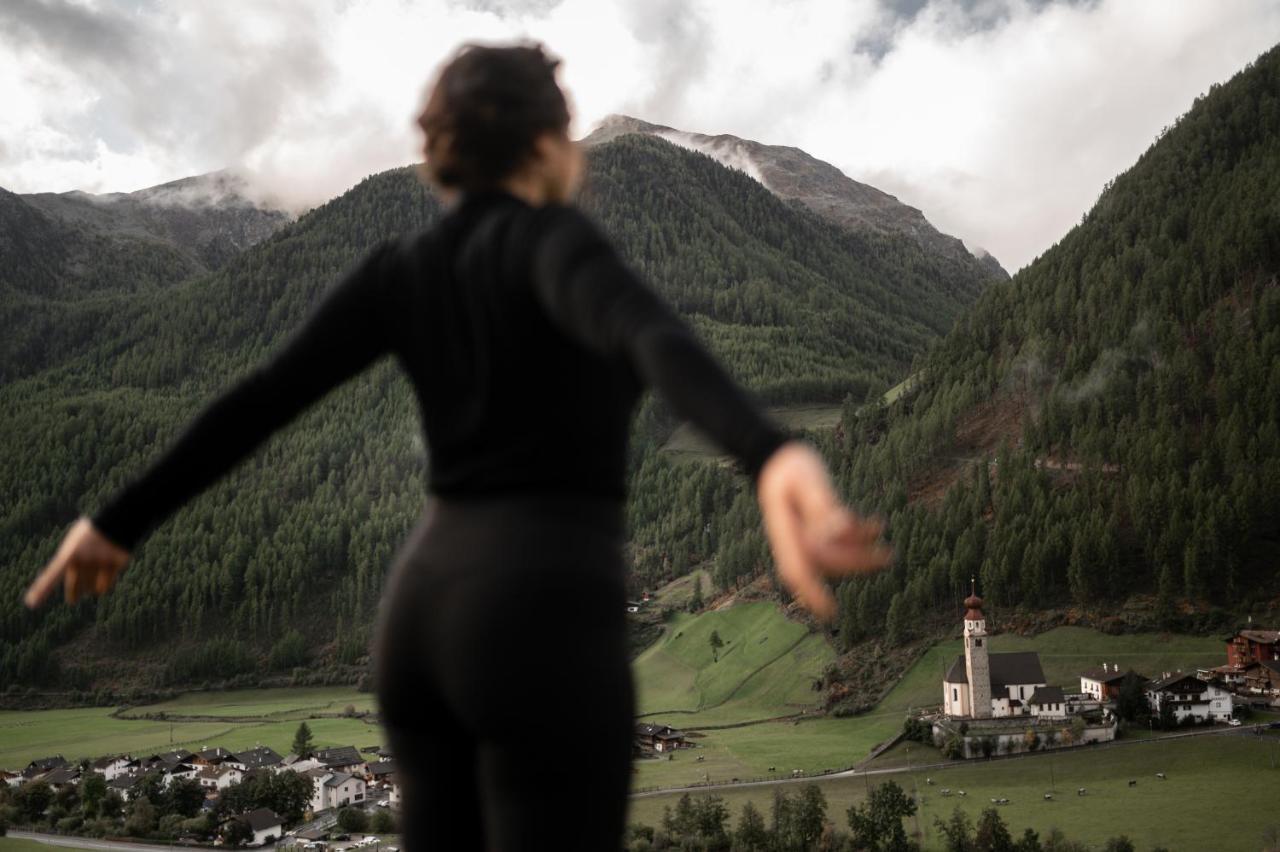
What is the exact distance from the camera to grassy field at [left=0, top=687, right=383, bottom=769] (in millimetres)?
112062

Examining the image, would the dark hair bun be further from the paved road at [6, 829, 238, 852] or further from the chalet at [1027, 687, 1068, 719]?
the chalet at [1027, 687, 1068, 719]

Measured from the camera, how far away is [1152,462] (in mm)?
137250

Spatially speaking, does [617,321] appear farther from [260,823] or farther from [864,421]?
[864,421]

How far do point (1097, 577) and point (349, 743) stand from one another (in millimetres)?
79196

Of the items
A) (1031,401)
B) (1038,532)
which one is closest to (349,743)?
(1038,532)

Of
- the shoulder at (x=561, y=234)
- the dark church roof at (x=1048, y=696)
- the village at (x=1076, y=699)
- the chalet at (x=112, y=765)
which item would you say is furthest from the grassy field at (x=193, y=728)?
the shoulder at (x=561, y=234)

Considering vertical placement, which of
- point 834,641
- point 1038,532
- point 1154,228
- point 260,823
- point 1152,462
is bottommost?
point 260,823

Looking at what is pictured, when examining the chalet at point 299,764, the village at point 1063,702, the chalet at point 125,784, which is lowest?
the chalet at point 125,784

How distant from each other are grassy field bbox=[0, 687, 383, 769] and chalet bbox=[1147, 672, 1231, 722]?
2787 inches

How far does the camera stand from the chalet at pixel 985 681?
3632 inches

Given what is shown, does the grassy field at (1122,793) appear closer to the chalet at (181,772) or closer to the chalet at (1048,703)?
the chalet at (1048,703)

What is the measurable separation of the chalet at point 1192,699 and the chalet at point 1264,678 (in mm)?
7486

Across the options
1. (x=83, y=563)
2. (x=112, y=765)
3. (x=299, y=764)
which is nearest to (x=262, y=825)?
(x=299, y=764)

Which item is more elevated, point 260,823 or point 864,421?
point 864,421
